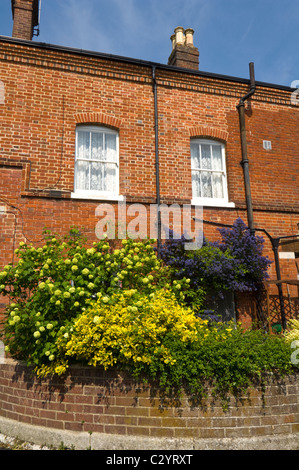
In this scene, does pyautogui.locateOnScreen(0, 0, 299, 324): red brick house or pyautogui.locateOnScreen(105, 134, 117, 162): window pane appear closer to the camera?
pyautogui.locateOnScreen(0, 0, 299, 324): red brick house

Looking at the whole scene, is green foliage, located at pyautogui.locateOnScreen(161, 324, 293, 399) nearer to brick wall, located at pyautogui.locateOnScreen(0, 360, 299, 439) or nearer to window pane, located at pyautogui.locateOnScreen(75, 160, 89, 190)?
brick wall, located at pyautogui.locateOnScreen(0, 360, 299, 439)

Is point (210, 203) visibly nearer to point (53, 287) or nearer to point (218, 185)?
point (218, 185)

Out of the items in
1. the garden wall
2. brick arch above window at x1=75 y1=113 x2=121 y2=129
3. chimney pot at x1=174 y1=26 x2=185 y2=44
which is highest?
chimney pot at x1=174 y1=26 x2=185 y2=44

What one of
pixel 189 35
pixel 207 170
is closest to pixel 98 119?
pixel 207 170

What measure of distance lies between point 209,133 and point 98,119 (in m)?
2.92

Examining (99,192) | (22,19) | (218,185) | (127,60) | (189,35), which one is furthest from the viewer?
(189,35)

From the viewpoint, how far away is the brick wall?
4.43 metres

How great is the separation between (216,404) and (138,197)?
4975mm

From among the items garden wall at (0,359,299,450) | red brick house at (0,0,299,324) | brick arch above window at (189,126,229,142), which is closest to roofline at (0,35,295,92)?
red brick house at (0,0,299,324)

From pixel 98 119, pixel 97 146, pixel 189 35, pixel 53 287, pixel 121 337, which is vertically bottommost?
pixel 121 337

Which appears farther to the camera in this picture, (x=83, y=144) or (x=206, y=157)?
(x=206, y=157)

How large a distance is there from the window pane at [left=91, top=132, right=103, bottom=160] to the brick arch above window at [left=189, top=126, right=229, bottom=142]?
2350 millimetres

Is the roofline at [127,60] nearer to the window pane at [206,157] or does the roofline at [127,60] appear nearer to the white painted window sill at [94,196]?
the window pane at [206,157]

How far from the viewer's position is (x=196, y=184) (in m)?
9.10
